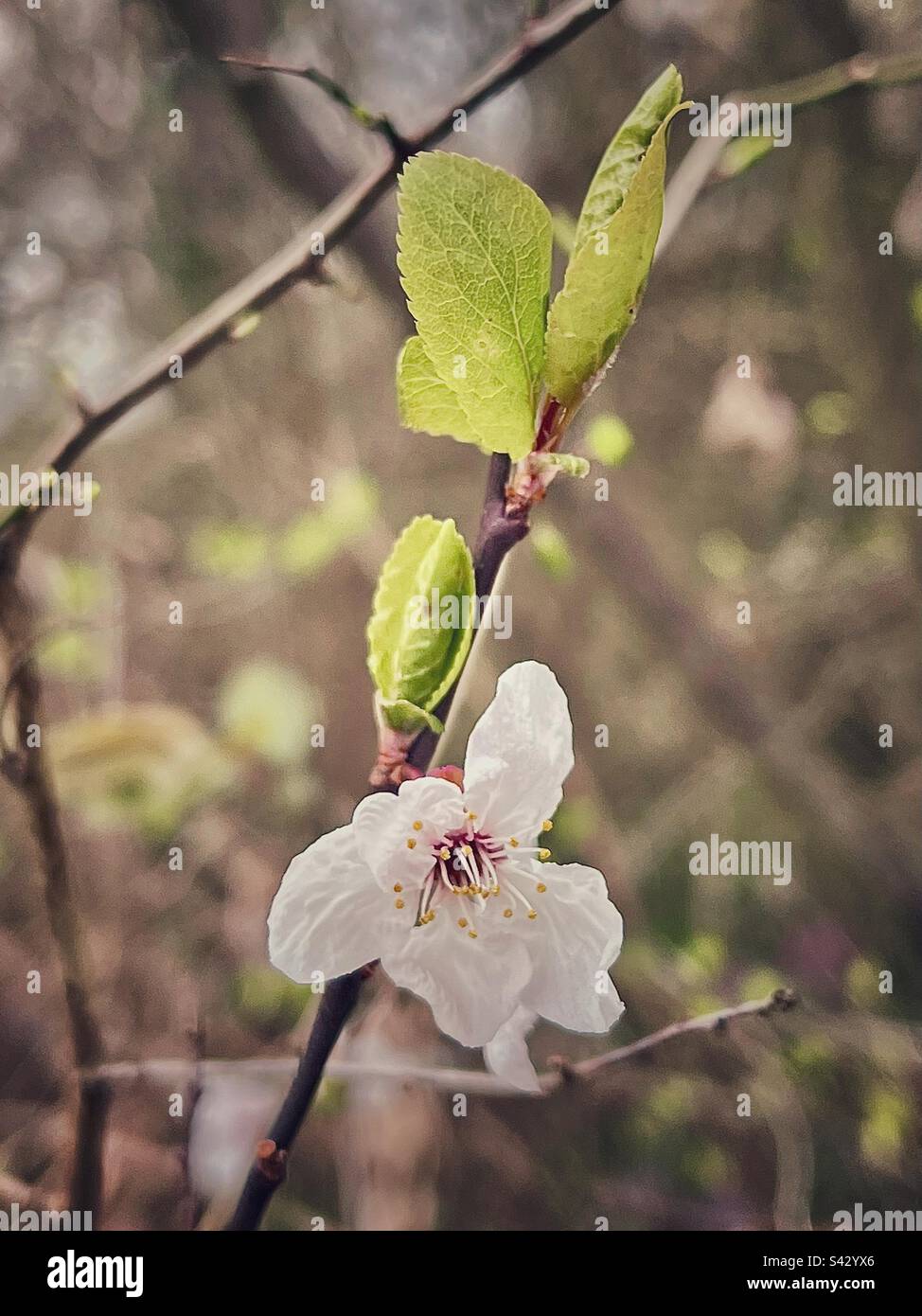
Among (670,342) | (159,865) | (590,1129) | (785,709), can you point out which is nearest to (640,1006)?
(590,1129)

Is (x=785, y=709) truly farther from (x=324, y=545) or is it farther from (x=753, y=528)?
(x=324, y=545)
